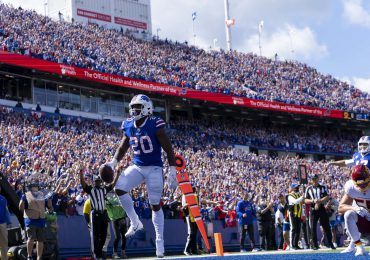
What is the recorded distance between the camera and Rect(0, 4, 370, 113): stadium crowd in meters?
34.7

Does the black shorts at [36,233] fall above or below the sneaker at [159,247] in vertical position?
above

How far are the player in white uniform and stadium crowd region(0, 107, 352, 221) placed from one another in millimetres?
5670

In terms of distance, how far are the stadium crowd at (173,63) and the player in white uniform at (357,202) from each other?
24546mm

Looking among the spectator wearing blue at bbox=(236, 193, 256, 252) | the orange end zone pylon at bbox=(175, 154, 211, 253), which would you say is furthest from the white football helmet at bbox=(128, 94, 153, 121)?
the spectator wearing blue at bbox=(236, 193, 256, 252)

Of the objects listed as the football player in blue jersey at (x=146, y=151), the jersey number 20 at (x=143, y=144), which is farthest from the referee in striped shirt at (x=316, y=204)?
the jersey number 20 at (x=143, y=144)

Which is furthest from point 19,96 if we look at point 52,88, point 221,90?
point 221,90

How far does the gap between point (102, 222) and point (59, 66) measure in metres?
21.6

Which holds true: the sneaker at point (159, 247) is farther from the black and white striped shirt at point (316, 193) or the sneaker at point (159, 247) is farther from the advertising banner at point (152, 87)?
the advertising banner at point (152, 87)

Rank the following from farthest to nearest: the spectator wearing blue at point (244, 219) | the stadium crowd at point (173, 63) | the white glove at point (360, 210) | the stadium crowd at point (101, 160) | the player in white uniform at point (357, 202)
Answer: the stadium crowd at point (173, 63)
the stadium crowd at point (101, 160)
the spectator wearing blue at point (244, 219)
the white glove at point (360, 210)
the player in white uniform at point (357, 202)

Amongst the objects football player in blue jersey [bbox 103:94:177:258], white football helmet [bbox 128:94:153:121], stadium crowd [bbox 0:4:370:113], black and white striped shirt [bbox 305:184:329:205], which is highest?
stadium crowd [bbox 0:4:370:113]

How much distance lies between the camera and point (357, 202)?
9133mm

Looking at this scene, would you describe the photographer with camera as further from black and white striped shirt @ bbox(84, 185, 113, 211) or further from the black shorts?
black and white striped shirt @ bbox(84, 185, 113, 211)

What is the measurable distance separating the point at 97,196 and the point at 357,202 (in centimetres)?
561

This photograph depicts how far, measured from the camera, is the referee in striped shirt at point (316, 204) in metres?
16.0
